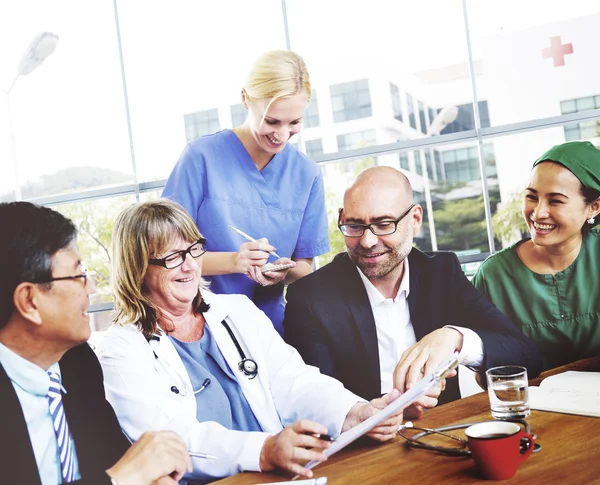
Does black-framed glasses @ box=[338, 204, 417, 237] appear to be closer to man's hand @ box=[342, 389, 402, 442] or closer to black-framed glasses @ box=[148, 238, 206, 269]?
black-framed glasses @ box=[148, 238, 206, 269]

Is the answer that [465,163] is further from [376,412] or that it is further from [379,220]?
[376,412]

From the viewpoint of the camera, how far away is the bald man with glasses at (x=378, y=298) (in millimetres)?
2031

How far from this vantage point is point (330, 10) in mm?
4355

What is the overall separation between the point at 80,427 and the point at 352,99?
3455 millimetres

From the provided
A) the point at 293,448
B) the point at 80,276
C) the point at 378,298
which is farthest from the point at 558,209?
the point at 80,276

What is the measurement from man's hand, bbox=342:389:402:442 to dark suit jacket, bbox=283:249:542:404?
467mm

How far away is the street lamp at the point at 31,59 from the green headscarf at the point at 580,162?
3.48 m

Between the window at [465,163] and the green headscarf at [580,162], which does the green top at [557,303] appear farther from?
the window at [465,163]

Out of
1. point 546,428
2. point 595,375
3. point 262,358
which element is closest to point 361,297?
point 262,358

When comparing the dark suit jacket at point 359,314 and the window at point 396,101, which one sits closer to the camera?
the dark suit jacket at point 359,314

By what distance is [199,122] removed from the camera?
187 inches

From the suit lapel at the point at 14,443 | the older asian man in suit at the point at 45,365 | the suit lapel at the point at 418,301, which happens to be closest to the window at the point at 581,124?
the suit lapel at the point at 418,301

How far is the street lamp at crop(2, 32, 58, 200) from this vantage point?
4.55 meters

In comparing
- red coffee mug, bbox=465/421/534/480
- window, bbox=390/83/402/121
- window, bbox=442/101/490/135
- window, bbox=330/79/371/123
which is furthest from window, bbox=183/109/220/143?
red coffee mug, bbox=465/421/534/480
